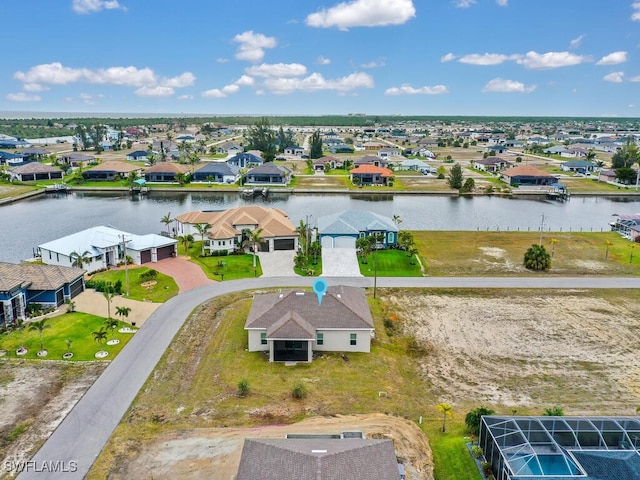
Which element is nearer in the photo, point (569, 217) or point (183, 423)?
point (183, 423)

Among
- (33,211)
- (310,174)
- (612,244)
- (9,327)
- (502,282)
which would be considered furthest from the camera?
(310,174)

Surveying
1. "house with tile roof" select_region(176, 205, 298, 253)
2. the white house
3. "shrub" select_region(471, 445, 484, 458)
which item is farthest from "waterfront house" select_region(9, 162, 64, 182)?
"shrub" select_region(471, 445, 484, 458)

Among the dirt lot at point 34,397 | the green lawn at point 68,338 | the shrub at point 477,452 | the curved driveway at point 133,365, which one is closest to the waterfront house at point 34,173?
the curved driveway at point 133,365

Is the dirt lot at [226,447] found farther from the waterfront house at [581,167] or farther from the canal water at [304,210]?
the waterfront house at [581,167]

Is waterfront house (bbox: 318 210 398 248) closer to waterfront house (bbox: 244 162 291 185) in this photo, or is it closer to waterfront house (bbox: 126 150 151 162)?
waterfront house (bbox: 244 162 291 185)

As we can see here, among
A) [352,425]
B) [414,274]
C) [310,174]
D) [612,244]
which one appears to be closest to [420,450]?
[352,425]

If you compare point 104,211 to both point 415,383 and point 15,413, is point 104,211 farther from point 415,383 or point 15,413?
point 415,383
